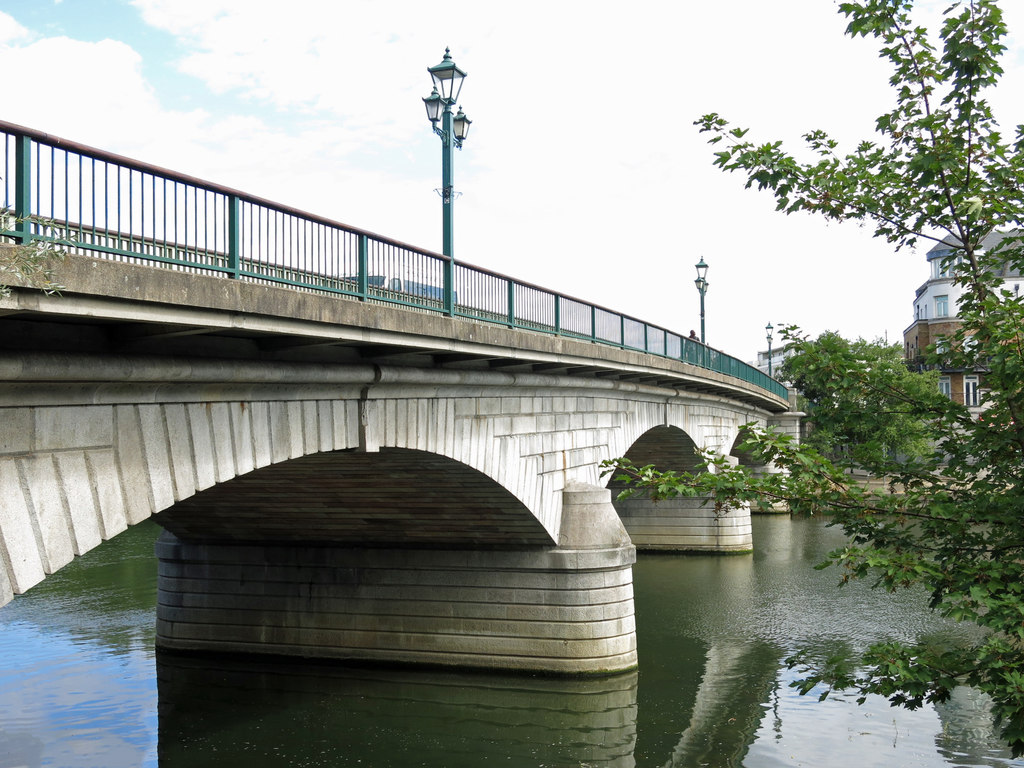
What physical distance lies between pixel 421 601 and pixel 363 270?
325 inches

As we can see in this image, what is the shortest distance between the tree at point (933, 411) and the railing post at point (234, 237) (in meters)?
3.87

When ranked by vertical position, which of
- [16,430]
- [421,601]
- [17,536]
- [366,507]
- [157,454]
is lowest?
[421,601]

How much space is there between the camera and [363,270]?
1089cm

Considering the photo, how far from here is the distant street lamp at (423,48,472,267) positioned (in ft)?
40.4

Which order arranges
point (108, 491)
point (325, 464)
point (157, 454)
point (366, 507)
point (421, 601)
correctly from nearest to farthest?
1. point (108, 491)
2. point (157, 454)
3. point (325, 464)
4. point (366, 507)
5. point (421, 601)

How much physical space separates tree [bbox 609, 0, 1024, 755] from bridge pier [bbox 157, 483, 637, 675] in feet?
32.0

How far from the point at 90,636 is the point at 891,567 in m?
17.7

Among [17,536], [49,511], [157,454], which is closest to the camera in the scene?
[17,536]

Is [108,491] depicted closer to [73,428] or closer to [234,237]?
[73,428]

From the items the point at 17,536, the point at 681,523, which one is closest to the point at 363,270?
the point at 17,536

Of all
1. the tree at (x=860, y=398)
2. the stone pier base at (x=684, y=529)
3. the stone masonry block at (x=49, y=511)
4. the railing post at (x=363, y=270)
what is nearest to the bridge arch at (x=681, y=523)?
the stone pier base at (x=684, y=529)

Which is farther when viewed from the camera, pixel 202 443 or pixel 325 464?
pixel 325 464

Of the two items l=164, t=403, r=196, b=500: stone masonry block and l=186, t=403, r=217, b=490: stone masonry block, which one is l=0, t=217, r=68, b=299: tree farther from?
l=186, t=403, r=217, b=490: stone masonry block

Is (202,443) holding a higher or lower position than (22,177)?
lower
